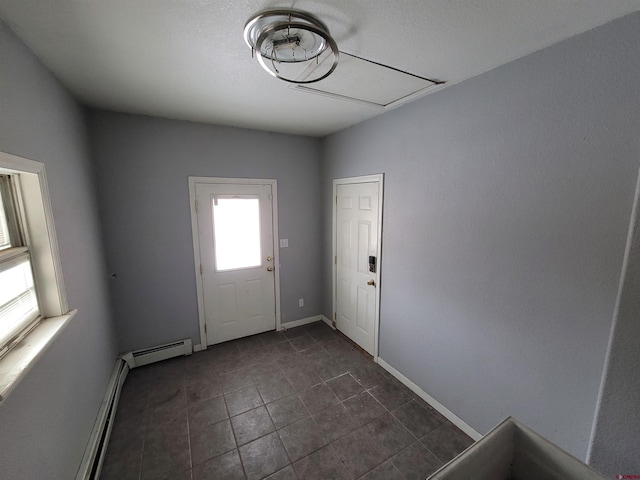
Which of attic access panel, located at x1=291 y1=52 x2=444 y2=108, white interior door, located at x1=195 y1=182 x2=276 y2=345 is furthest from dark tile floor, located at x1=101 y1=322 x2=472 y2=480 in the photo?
attic access panel, located at x1=291 y1=52 x2=444 y2=108

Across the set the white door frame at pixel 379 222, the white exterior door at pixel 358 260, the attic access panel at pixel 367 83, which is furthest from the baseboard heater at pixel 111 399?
the attic access panel at pixel 367 83

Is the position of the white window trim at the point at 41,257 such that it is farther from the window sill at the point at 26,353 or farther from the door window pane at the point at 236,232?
the door window pane at the point at 236,232

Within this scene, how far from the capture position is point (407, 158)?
230 centimetres

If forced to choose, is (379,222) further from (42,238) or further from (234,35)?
(42,238)

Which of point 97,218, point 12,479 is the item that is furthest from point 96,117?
point 12,479

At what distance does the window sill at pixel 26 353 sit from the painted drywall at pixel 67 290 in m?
0.08

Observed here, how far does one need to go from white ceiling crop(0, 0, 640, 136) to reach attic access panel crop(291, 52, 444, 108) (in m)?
0.09

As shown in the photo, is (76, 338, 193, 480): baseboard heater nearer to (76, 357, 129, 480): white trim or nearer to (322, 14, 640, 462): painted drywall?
(76, 357, 129, 480): white trim

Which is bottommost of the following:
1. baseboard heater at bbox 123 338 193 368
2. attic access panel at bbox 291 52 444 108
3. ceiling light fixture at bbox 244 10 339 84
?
baseboard heater at bbox 123 338 193 368

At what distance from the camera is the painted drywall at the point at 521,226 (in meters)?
1.25

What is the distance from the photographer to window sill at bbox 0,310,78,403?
3.35ft

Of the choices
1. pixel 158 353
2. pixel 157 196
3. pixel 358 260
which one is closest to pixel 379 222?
pixel 358 260

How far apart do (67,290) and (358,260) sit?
2451mm

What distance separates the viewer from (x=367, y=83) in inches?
74.0
